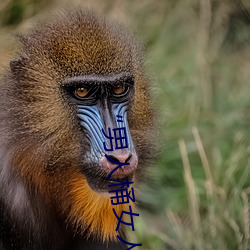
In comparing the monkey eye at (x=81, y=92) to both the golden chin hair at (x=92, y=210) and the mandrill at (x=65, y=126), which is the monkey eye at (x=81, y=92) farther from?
the golden chin hair at (x=92, y=210)

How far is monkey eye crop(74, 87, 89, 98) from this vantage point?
338cm

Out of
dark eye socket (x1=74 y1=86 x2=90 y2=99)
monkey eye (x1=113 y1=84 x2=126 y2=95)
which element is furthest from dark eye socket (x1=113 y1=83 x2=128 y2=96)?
dark eye socket (x1=74 y1=86 x2=90 y2=99)

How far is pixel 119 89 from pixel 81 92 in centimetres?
16

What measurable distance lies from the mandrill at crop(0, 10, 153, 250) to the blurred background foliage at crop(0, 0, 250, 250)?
0.24 metres

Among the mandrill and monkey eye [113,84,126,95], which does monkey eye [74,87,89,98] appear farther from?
monkey eye [113,84,126,95]

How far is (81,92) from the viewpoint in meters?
3.38

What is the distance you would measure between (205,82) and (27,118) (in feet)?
9.16

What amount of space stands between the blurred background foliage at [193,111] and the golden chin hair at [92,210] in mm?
367

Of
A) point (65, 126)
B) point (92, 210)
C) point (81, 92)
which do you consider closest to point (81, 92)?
point (81, 92)

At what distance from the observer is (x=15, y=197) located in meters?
3.48

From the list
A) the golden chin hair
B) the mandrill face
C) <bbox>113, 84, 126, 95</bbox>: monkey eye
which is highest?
<bbox>113, 84, 126, 95</bbox>: monkey eye

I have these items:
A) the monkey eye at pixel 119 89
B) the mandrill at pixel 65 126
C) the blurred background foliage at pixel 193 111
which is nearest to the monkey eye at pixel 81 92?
the mandrill at pixel 65 126

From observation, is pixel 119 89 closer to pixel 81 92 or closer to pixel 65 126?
pixel 81 92

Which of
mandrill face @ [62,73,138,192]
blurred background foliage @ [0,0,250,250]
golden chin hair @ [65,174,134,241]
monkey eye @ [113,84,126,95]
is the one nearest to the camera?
mandrill face @ [62,73,138,192]
